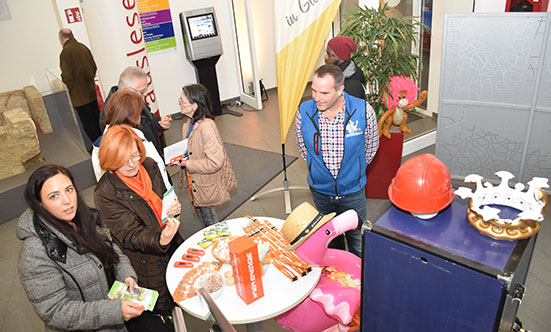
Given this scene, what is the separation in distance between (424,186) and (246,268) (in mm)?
888

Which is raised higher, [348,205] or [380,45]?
[380,45]

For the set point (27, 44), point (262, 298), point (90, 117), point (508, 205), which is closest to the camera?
point (508, 205)

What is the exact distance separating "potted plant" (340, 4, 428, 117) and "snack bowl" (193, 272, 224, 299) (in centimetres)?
263

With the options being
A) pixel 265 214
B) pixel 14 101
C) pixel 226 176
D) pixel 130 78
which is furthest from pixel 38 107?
pixel 226 176

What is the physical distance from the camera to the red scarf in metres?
2.35

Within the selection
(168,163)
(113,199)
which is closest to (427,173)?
(113,199)

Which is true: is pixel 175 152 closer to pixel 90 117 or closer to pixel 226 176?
pixel 226 176

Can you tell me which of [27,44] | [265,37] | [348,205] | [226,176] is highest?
[27,44]

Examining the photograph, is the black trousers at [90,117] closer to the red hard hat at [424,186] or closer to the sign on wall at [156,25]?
the sign on wall at [156,25]

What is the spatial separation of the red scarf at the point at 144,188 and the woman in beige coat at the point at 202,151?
2.08ft

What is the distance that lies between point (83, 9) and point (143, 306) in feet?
14.8

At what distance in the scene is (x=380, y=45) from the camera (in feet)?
13.1

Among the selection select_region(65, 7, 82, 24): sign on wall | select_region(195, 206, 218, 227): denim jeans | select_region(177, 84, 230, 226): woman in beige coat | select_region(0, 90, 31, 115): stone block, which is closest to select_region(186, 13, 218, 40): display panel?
select_region(65, 7, 82, 24): sign on wall

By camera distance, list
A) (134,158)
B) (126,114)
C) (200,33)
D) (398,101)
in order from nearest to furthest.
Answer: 1. (134,158)
2. (126,114)
3. (398,101)
4. (200,33)
